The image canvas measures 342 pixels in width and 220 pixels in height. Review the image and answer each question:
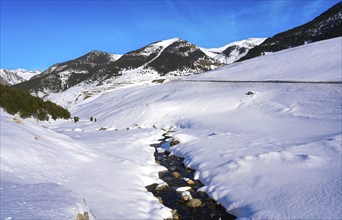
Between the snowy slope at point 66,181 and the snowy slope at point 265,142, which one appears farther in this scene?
the snowy slope at point 265,142

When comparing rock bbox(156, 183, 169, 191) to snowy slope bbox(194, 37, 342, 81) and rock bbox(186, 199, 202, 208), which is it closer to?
rock bbox(186, 199, 202, 208)

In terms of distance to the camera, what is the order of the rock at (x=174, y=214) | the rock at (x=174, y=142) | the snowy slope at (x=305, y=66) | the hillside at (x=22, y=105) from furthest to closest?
the snowy slope at (x=305, y=66)
the hillside at (x=22, y=105)
the rock at (x=174, y=142)
the rock at (x=174, y=214)

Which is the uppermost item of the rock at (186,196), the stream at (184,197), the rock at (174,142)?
the rock at (174,142)

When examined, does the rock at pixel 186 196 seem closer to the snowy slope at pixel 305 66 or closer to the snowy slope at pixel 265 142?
the snowy slope at pixel 265 142

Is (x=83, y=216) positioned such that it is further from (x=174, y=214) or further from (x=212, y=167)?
(x=212, y=167)

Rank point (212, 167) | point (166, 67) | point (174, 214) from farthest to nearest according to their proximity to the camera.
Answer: point (166, 67) < point (212, 167) < point (174, 214)

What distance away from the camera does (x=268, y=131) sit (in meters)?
19.1

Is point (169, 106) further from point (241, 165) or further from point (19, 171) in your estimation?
point (19, 171)

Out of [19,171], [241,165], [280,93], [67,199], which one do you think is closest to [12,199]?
[67,199]

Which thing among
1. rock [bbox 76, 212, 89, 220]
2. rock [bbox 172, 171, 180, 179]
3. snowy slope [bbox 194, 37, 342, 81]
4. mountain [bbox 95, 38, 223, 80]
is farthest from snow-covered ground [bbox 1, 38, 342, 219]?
mountain [bbox 95, 38, 223, 80]

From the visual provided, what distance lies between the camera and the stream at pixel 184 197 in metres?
9.88

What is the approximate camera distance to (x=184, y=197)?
11.0 metres

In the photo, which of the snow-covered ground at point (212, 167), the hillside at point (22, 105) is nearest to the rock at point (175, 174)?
the snow-covered ground at point (212, 167)

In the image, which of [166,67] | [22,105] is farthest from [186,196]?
[166,67]
